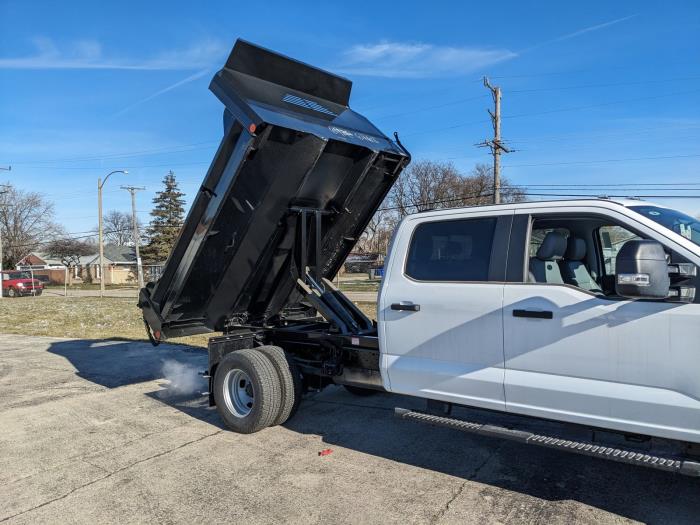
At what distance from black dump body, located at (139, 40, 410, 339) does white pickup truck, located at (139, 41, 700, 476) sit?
0.02 meters

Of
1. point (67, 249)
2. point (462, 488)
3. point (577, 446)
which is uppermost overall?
point (67, 249)

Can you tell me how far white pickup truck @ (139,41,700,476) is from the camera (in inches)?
134

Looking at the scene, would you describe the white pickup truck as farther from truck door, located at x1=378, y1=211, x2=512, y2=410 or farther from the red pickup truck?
the red pickup truck

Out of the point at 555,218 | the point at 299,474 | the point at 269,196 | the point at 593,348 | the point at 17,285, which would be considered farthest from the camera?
the point at 17,285

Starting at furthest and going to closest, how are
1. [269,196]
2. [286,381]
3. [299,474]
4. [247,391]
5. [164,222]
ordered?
1. [164,222]
2. [247,391]
3. [286,381]
4. [269,196]
5. [299,474]

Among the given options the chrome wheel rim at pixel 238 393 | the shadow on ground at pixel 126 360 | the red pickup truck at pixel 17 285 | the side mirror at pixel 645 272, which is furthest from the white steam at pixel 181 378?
the red pickup truck at pixel 17 285

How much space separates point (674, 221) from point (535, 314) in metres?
1.14

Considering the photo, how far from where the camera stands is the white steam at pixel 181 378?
25.0ft

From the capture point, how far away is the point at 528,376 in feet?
12.7

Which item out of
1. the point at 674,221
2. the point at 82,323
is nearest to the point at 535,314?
Result: the point at 674,221

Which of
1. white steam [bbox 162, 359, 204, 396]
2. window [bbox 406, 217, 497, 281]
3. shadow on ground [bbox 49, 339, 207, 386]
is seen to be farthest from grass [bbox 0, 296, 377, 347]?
window [bbox 406, 217, 497, 281]

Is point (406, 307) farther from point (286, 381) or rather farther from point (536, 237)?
point (286, 381)

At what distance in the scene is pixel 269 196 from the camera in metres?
5.41

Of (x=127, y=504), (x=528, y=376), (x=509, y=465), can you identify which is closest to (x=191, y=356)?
(x=127, y=504)
